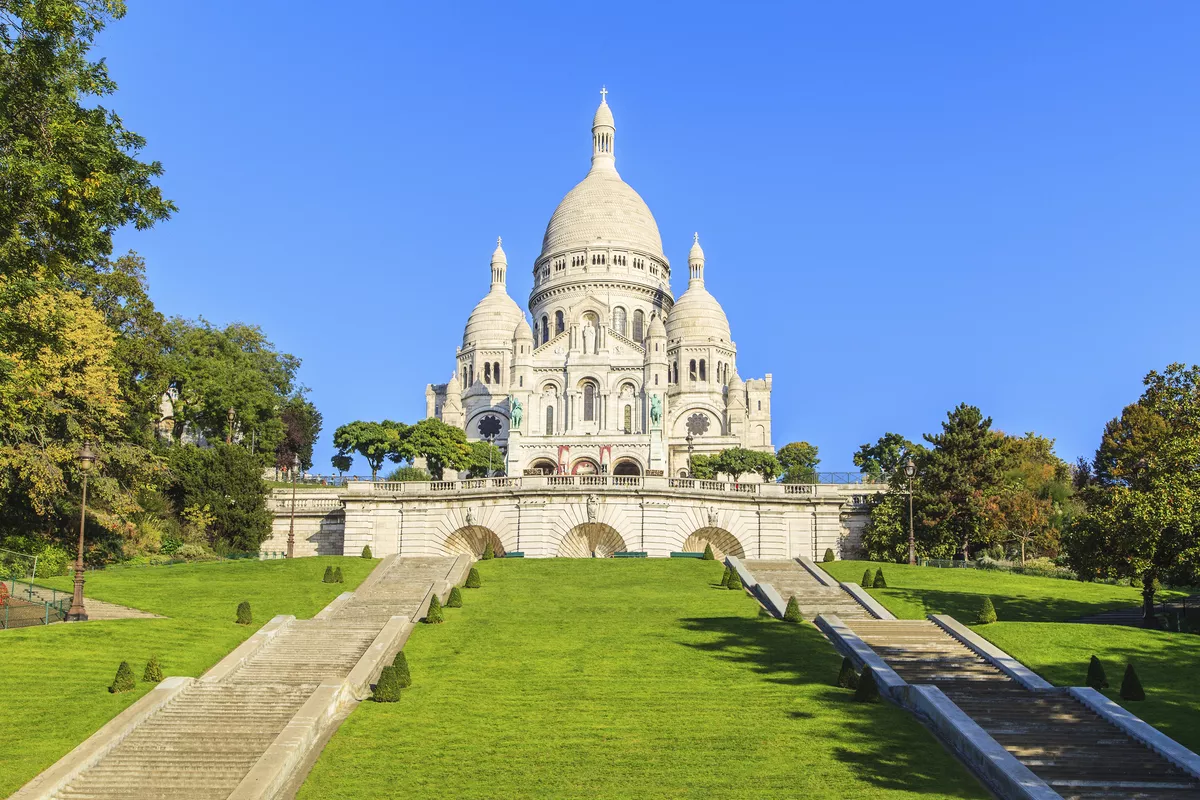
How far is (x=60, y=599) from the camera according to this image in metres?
37.5

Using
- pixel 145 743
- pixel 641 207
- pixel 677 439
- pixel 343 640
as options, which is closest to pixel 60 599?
pixel 343 640

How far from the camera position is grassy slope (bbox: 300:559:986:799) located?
22.7 metres

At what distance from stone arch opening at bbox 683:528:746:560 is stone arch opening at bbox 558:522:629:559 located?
3.78m

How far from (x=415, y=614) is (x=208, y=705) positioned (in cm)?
1030

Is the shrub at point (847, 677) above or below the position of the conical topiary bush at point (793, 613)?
below

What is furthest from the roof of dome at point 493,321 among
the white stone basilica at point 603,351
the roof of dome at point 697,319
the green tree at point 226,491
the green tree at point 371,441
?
the green tree at point 226,491

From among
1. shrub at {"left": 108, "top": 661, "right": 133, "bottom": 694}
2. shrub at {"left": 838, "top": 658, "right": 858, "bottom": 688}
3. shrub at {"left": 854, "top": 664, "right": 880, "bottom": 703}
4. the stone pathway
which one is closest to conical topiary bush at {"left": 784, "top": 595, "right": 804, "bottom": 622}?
shrub at {"left": 838, "top": 658, "right": 858, "bottom": 688}

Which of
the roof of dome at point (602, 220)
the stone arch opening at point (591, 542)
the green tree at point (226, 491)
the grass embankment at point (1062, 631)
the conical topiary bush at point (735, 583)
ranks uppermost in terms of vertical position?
the roof of dome at point (602, 220)

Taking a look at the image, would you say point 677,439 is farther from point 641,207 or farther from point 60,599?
point 60,599

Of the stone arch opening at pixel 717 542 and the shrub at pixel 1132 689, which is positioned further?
the stone arch opening at pixel 717 542

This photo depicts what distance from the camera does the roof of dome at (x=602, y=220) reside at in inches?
5094

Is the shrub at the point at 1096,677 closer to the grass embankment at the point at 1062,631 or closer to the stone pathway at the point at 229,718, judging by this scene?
the grass embankment at the point at 1062,631

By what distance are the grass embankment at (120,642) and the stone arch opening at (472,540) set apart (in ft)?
28.5

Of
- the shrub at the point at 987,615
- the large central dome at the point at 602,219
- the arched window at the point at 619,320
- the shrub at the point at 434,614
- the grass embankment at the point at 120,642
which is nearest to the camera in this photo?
the grass embankment at the point at 120,642
